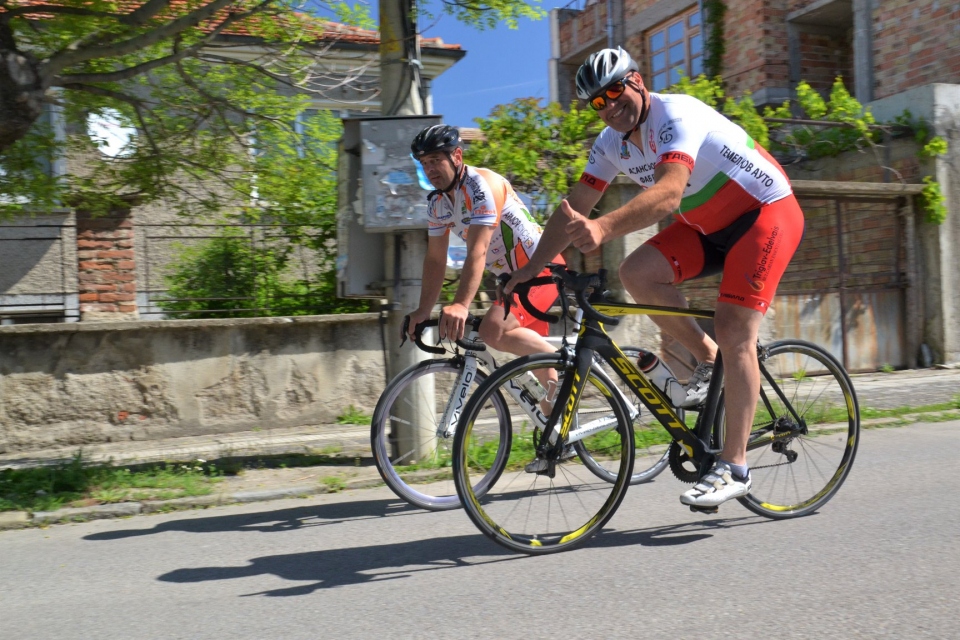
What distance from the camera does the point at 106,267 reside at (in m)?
8.19

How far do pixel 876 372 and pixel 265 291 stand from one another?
723cm

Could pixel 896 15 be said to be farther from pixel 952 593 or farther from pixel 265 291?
pixel 952 593

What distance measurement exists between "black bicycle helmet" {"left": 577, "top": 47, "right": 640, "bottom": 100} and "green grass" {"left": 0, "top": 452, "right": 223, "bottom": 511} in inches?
130

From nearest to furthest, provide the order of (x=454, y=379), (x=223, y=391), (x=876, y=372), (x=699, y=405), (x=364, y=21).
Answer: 1. (x=699, y=405)
2. (x=454, y=379)
3. (x=364, y=21)
4. (x=223, y=391)
5. (x=876, y=372)

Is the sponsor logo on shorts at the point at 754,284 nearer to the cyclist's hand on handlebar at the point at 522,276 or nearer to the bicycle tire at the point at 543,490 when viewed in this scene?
the bicycle tire at the point at 543,490

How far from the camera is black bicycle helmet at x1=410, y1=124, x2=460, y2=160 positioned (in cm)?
454

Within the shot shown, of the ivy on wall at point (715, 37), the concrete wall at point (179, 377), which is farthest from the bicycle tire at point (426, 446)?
the ivy on wall at point (715, 37)

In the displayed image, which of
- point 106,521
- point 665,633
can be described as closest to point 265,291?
point 106,521

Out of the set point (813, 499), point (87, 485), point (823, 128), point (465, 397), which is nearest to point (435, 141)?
point (465, 397)

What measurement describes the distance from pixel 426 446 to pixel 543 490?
132 centimetres

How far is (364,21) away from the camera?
7191 millimetres

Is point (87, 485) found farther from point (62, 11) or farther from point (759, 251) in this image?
point (759, 251)

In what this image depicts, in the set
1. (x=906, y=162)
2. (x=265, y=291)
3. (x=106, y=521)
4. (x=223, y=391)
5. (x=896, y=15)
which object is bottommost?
(x=106, y=521)

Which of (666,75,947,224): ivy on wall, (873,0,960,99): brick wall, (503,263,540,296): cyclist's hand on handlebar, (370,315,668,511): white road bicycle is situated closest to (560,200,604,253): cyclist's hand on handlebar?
(503,263,540,296): cyclist's hand on handlebar
